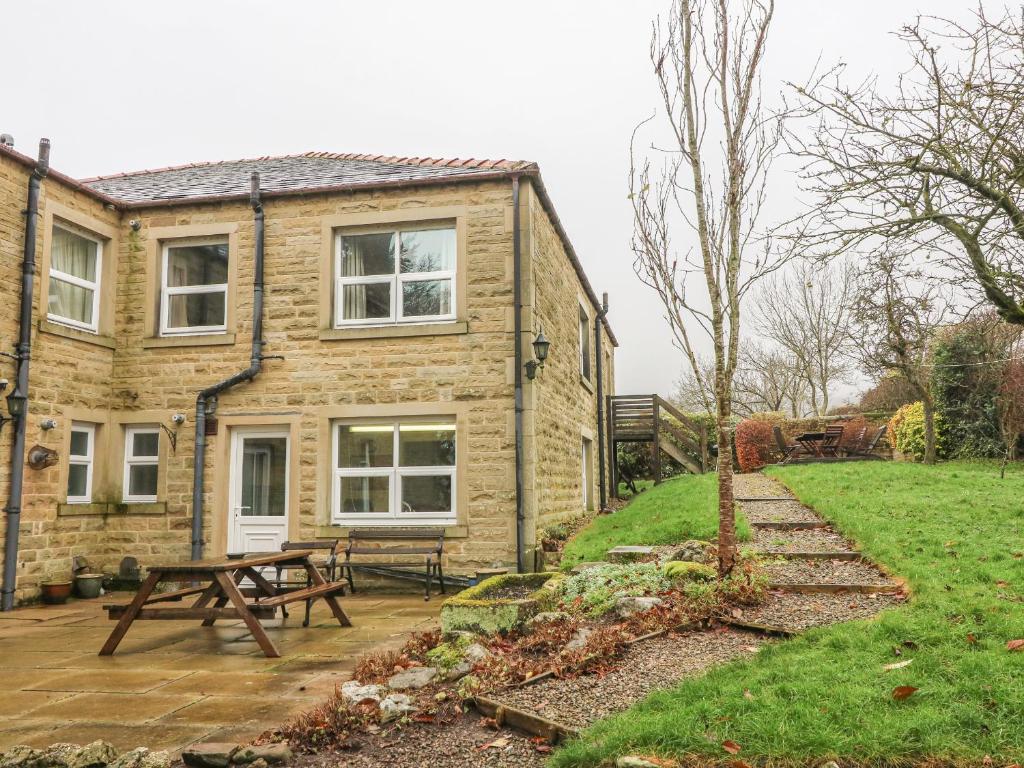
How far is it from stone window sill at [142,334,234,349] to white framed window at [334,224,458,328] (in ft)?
5.59

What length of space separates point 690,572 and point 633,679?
2482 millimetres

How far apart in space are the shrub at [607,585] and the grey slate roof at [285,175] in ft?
19.0

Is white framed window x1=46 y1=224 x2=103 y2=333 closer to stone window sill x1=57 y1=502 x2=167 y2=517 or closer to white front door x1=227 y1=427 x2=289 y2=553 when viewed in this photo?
stone window sill x1=57 y1=502 x2=167 y2=517

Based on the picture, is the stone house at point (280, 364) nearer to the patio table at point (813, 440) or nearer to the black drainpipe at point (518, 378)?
the black drainpipe at point (518, 378)

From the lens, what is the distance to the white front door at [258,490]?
1070cm

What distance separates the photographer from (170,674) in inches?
221

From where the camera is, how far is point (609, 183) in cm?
8275

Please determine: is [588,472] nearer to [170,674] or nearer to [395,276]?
[395,276]

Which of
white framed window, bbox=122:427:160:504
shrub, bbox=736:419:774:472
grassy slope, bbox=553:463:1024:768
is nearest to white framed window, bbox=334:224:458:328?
white framed window, bbox=122:427:160:504

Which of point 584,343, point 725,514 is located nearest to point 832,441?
point 584,343

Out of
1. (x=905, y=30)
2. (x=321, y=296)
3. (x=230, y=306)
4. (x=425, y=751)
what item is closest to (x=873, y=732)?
(x=425, y=751)

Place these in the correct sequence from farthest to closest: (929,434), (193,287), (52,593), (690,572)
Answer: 1. (929,434)
2. (193,287)
3. (52,593)
4. (690,572)

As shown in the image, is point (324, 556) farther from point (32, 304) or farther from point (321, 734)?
point (321, 734)

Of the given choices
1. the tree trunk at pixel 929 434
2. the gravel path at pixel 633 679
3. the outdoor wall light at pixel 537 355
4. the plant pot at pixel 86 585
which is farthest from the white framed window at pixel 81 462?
the tree trunk at pixel 929 434
